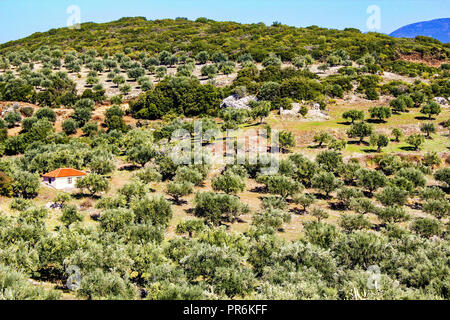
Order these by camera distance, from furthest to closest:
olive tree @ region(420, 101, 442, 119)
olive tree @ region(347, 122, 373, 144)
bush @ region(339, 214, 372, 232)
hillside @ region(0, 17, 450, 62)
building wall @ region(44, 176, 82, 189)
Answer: hillside @ region(0, 17, 450, 62), olive tree @ region(420, 101, 442, 119), olive tree @ region(347, 122, 373, 144), building wall @ region(44, 176, 82, 189), bush @ region(339, 214, 372, 232)

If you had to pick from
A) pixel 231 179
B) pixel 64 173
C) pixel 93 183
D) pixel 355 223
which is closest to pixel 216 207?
pixel 231 179

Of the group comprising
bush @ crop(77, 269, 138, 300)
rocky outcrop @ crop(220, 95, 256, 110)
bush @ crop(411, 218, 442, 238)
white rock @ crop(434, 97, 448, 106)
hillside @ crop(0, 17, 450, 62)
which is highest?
hillside @ crop(0, 17, 450, 62)

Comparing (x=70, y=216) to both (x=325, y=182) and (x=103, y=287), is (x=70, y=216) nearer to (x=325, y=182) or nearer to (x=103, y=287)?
(x=103, y=287)

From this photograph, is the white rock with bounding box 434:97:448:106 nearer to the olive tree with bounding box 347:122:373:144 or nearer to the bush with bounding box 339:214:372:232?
the olive tree with bounding box 347:122:373:144

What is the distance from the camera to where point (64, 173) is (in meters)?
51.7

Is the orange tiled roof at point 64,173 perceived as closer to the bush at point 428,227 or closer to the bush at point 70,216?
the bush at point 70,216

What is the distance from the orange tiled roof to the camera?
2010 inches

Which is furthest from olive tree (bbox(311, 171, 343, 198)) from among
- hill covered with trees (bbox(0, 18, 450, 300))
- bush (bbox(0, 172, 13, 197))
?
bush (bbox(0, 172, 13, 197))

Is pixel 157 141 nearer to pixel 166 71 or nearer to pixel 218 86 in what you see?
pixel 218 86

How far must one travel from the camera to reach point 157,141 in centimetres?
7375

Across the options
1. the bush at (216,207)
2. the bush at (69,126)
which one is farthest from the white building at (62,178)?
the bush at (69,126)

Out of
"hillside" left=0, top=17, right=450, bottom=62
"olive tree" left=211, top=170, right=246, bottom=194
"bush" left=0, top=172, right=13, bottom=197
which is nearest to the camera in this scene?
"bush" left=0, top=172, right=13, bottom=197

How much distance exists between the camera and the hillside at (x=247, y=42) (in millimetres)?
140375
